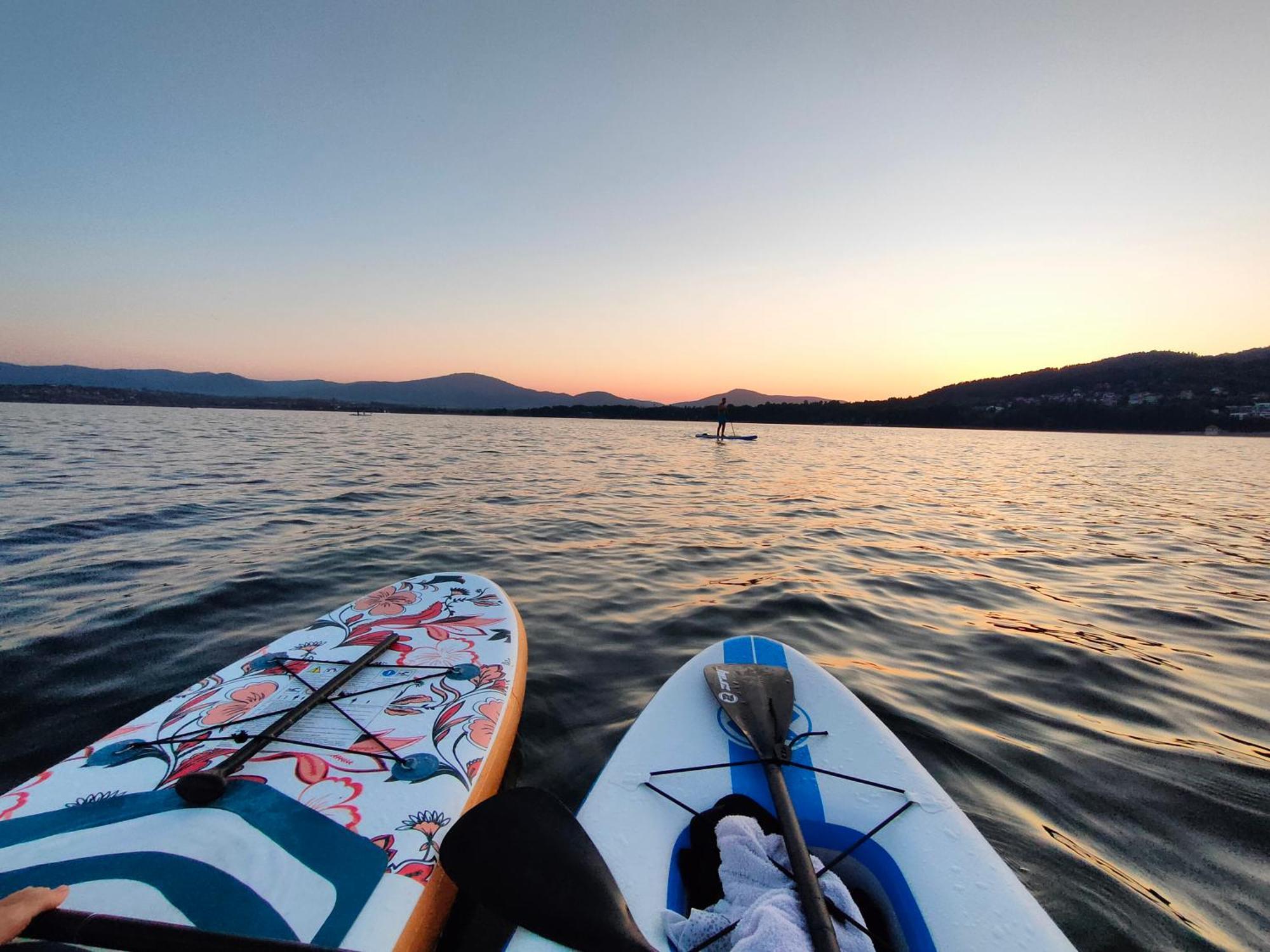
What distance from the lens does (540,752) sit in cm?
317

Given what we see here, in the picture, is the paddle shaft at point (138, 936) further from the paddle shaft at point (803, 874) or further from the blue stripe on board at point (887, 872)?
the blue stripe on board at point (887, 872)

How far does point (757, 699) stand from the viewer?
288 centimetres

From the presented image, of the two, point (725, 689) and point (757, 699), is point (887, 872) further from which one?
point (725, 689)

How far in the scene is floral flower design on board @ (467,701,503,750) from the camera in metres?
2.61

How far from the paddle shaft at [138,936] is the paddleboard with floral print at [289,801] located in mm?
362

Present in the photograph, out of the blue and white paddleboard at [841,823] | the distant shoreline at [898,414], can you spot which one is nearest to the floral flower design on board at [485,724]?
the blue and white paddleboard at [841,823]

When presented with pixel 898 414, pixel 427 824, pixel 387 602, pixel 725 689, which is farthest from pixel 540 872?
pixel 898 414

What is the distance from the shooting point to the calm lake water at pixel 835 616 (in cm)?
265

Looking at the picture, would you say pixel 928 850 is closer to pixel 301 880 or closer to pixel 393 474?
pixel 301 880

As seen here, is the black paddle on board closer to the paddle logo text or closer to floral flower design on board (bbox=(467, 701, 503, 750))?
the paddle logo text

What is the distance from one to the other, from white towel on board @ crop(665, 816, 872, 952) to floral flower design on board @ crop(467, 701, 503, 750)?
1260 millimetres

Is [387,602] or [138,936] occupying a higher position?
[138,936]

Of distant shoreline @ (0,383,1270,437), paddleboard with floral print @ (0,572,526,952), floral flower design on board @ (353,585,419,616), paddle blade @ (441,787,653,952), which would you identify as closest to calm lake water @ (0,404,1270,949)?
paddleboard with floral print @ (0,572,526,952)

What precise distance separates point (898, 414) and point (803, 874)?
84195mm
